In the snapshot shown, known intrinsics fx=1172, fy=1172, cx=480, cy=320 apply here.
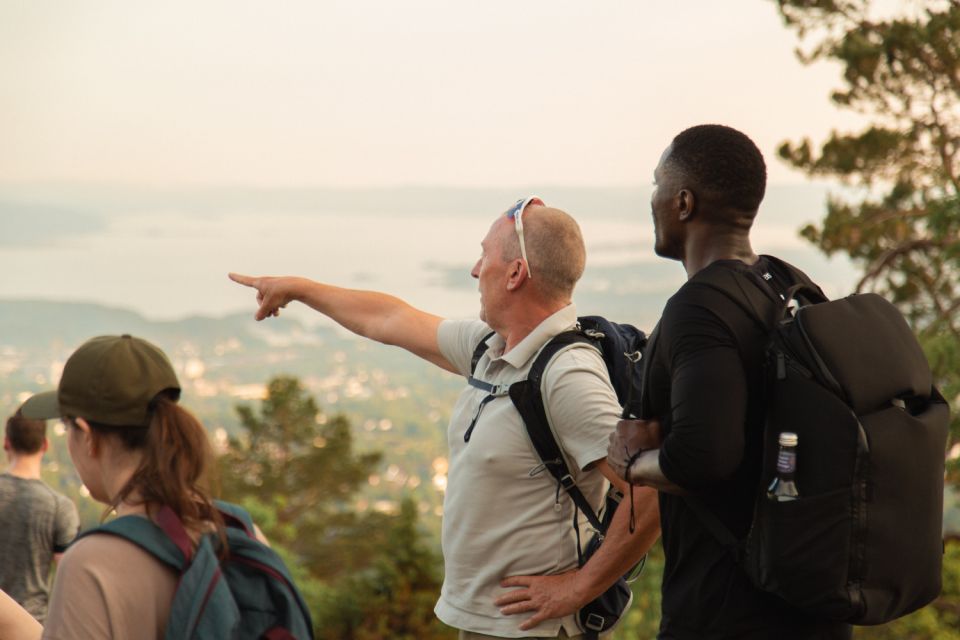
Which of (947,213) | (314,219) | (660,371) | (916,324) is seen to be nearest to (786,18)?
(916,324)

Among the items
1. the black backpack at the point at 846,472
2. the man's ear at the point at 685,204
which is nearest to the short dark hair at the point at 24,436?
the man's ear at the point at 685,204

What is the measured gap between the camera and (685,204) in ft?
6.67

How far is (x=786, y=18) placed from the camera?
1096 cm

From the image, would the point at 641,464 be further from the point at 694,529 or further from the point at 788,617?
the point at 788,617

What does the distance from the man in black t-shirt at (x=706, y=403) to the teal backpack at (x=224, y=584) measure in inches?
24.1

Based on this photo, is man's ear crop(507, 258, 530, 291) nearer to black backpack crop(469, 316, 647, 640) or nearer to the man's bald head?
the man's bald head

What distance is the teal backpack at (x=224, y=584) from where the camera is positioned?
1.75m

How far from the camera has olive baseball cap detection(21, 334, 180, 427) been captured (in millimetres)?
1885

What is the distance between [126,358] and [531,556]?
105 cm

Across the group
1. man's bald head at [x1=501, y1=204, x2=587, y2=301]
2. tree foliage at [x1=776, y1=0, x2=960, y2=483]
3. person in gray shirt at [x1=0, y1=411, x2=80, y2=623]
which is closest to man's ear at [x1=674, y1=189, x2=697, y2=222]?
man's bald head at [x1=501, y1=204, x2=587, y2=301]

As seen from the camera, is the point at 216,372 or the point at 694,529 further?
the point at 216,372

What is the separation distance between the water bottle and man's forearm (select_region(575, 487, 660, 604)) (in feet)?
2.18

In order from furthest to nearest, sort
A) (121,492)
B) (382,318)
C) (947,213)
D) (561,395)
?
(947,213), (382,318), (561,395), (121,492)

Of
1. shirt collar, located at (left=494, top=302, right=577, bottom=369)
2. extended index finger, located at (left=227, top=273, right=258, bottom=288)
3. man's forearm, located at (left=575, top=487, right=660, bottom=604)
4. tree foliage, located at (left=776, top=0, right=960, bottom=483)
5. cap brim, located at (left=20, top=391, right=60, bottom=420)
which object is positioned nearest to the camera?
cap brim, located at (left=20, top=391, right=60, bottom=420)
